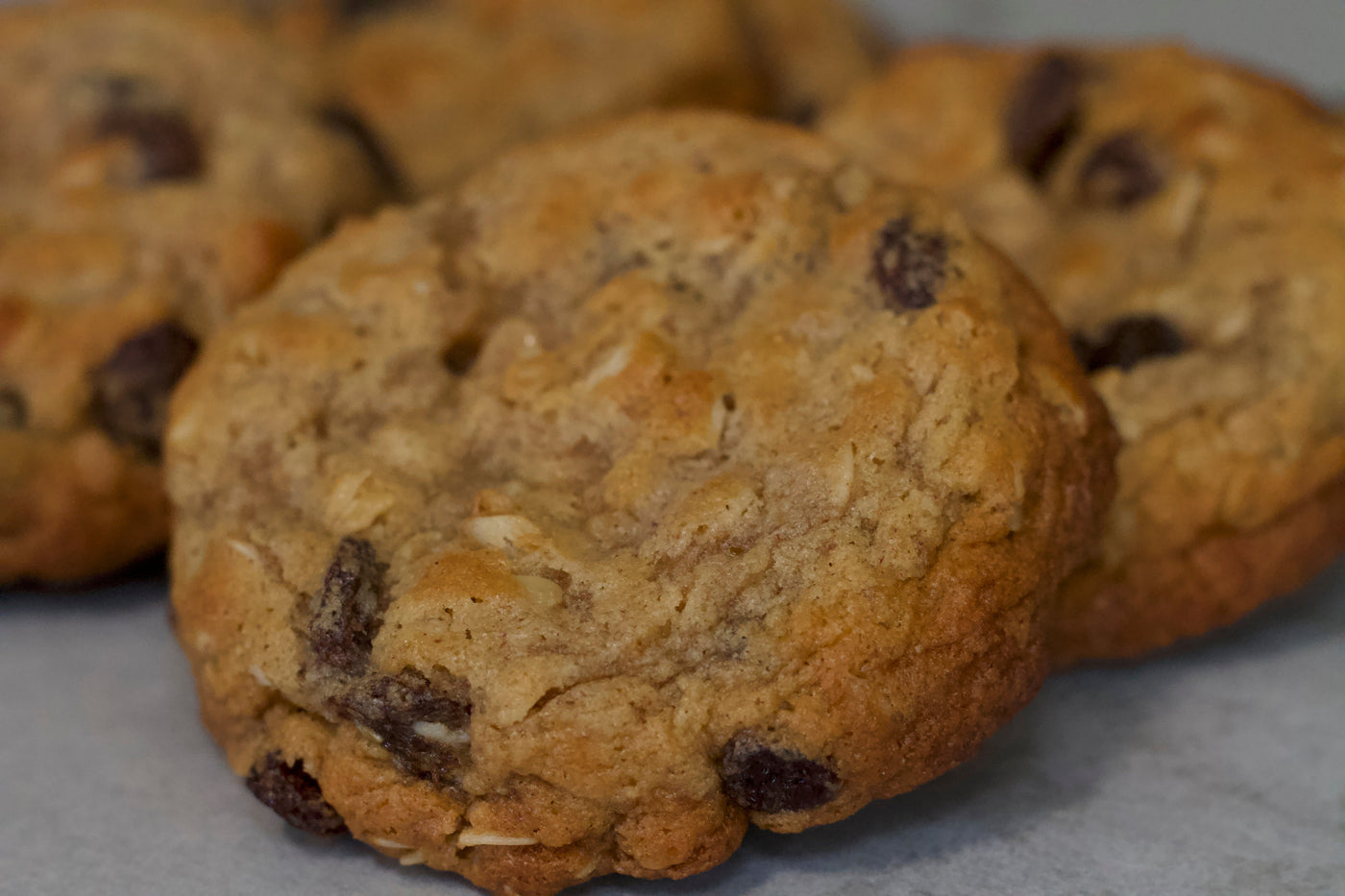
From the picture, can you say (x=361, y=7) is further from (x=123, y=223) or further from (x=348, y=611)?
(x=348, y=611)

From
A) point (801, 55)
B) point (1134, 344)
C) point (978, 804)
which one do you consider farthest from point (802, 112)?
point (978, 804)

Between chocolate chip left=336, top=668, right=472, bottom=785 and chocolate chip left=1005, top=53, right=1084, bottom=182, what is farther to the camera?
chocolate chip left=1005, top=53, right=1084, bottom=182

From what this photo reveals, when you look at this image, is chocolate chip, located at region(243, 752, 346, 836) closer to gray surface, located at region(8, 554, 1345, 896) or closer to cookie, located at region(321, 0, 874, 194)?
gray surface, located at region(8, 554, 1345, 896)

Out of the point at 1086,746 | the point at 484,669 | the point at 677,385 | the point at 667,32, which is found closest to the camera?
the point at 484,669

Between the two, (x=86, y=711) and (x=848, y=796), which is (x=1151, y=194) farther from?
(x=86, y=711)

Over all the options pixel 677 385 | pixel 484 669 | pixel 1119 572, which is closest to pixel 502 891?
pixel 484 669

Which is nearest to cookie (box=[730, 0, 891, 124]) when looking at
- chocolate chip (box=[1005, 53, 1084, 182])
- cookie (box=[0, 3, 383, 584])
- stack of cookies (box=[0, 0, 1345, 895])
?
stack of cookies (box=[0, 0, 1345, 895])
